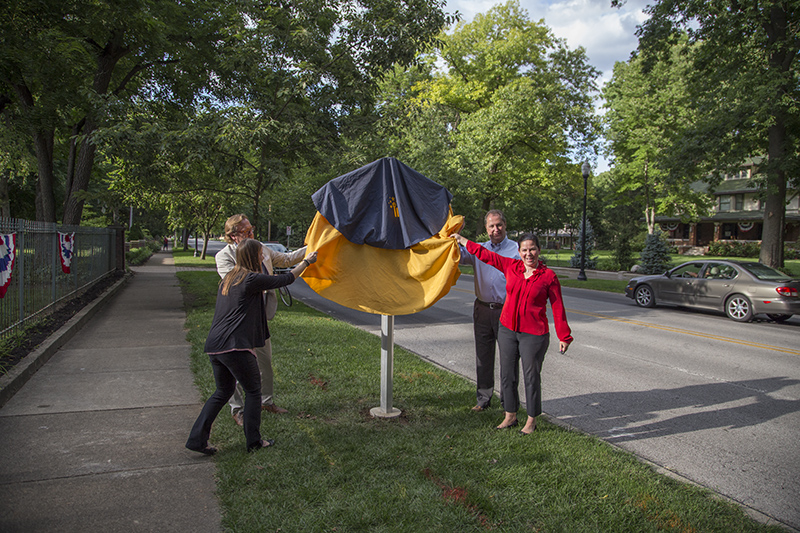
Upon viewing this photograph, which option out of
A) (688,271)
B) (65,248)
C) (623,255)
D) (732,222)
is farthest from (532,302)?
(732,222)

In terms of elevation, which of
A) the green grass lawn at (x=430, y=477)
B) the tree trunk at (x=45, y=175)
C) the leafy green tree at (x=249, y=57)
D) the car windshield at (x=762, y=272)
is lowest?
the green grass lawn at (x=430, y=477)

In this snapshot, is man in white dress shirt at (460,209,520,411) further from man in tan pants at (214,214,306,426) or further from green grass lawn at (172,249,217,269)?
green grass lawn at (172,249,217,269)

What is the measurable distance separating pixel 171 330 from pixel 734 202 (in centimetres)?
5550

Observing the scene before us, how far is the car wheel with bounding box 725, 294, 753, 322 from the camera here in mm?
12891

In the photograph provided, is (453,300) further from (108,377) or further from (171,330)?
(108,377)

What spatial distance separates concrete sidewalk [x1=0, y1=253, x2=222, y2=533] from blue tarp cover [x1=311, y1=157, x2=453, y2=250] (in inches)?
93.6

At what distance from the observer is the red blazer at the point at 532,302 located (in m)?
4.71

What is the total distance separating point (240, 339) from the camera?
4.18m

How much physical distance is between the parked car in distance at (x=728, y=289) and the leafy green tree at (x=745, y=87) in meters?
6.49

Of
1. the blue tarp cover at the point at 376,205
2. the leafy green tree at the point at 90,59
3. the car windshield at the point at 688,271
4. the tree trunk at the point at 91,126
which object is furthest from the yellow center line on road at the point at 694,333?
the tree trunk at the point at 91,126

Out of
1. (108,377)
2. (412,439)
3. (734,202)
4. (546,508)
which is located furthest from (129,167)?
(734,202)

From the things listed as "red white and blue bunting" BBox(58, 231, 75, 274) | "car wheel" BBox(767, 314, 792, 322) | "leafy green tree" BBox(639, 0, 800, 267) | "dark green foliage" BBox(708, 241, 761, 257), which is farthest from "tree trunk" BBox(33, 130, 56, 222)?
"dark green foliage" BBox(708, 241, 761, 257)

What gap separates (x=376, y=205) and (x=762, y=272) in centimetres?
1242

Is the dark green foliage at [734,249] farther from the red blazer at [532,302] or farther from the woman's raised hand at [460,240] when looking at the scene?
the woman's raised hand at [460,240]
